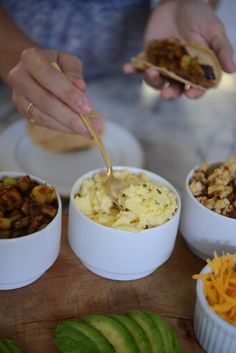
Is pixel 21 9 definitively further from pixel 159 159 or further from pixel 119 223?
pixel 119 223

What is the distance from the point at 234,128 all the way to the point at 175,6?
49cm

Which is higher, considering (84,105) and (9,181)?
(84,105)

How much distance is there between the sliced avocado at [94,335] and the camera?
77 centimetres

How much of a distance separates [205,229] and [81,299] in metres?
0.29

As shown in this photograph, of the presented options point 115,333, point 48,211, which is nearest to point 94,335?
point 115,333

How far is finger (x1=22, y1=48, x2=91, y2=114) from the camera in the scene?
1.01 metres

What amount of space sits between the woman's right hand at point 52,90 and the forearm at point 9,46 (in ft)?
0.63

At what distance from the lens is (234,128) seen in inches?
71.2

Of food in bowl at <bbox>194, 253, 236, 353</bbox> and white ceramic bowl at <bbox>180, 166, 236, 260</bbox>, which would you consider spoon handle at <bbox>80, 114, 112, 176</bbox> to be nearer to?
white ceramic bowl at <bbox>180, 166, 236, 260</bbox>

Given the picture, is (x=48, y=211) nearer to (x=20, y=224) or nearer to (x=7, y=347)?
(x=20, y=224)

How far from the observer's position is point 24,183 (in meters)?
0.96

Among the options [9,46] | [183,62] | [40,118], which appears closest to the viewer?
[40,118]

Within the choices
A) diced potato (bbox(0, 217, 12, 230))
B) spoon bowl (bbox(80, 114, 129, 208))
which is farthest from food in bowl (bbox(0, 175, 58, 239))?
spoon bowl (bbox(80, 114, 129, 208))

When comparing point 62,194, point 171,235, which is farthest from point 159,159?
point 171,235
